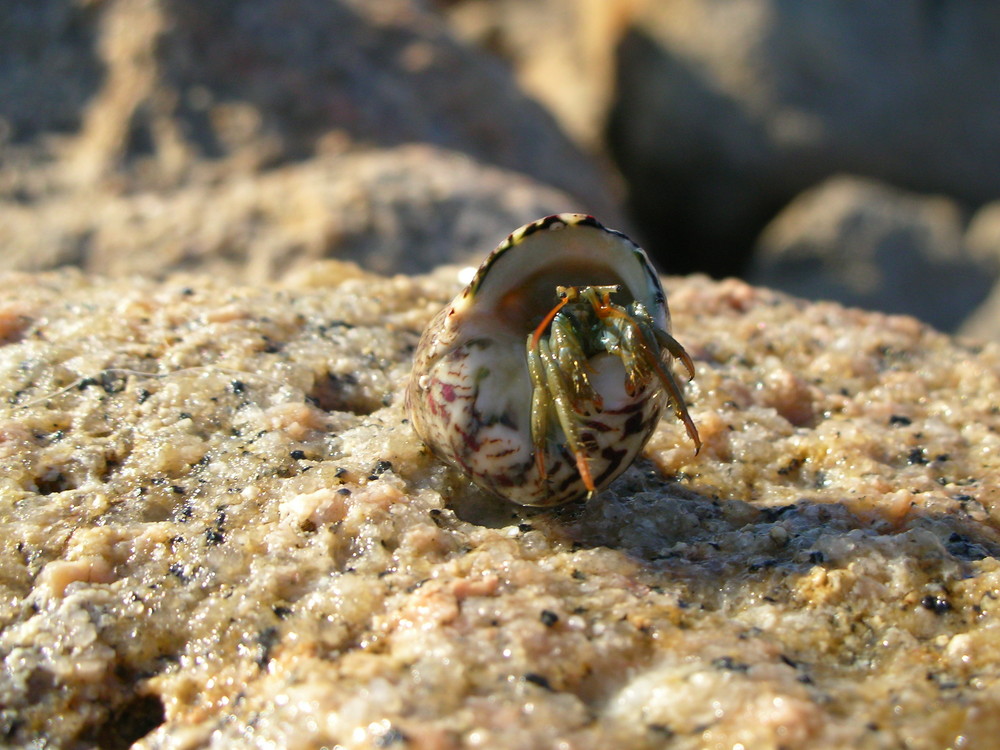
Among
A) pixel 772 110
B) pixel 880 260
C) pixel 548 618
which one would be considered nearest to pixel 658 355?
pixel 548 618

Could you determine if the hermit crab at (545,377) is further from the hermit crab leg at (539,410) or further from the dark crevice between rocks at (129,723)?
the dark crevice between rocks at (129,723)

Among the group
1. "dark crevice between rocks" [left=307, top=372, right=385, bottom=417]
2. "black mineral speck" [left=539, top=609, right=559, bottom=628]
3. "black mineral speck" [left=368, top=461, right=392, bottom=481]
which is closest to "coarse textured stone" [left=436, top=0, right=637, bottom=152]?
"dark crevice between rocks" [left=307, top=372, right=385, bottom=417]

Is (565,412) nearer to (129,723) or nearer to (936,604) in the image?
(936,604)

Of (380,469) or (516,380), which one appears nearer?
(516,380)

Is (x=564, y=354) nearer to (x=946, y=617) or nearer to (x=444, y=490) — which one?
(x=444, y=490)

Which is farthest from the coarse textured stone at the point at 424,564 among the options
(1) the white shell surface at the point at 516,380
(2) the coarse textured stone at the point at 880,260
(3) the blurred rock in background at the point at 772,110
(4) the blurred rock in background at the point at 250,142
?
(3) the blurred rock in background at the point at 772,110

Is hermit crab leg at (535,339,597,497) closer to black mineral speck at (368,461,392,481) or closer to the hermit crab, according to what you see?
the hermit crab
